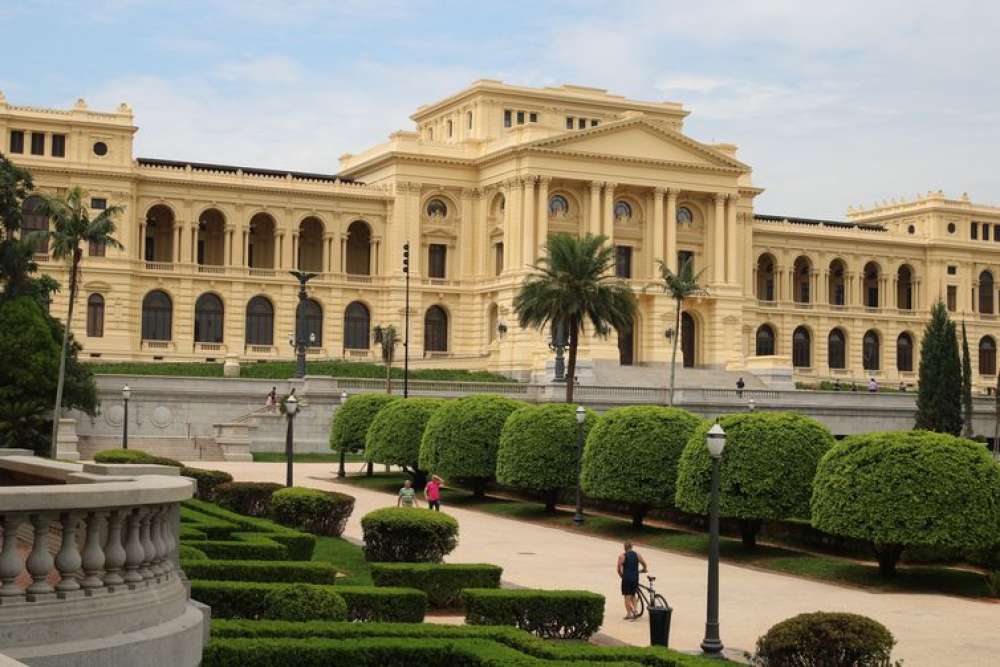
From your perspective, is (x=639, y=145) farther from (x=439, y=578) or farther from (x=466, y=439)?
(x=439, y=578)

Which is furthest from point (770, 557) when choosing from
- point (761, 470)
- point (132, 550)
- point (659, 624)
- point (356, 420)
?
point (132, 550)

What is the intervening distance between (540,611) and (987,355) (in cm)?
9987

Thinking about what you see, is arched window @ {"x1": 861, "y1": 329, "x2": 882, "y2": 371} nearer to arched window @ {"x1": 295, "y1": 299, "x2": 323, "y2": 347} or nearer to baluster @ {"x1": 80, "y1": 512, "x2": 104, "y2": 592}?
arched window @ {"x1": 295, "y1": 299, "x2": 323, "y2": 347}

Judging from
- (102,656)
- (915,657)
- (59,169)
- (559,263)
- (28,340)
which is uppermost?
(59,169)

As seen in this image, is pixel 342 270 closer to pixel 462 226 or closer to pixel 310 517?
pixel 462 226

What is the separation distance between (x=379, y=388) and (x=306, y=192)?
885 inches

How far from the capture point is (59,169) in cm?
8350

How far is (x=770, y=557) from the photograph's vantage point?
35969mm

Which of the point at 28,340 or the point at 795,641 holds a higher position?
the point at 28,340

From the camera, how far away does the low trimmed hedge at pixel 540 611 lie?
21.6 metres

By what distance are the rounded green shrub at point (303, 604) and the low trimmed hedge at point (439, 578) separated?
5.56m

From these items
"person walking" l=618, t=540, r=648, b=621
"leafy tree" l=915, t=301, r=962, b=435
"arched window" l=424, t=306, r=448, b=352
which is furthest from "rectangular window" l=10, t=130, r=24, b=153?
Result: "person walking" l=618, t=540, r=648, b=621

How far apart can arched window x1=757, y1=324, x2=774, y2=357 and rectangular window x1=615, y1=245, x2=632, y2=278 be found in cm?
1539

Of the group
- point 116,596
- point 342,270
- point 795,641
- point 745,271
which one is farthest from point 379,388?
point 116,596
